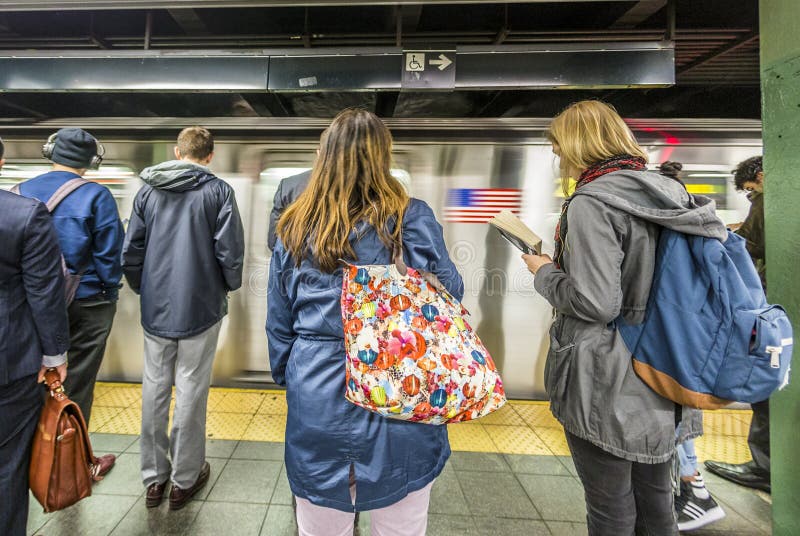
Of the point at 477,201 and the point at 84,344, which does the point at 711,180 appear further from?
the point at 84,344

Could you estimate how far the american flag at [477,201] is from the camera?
134 inches

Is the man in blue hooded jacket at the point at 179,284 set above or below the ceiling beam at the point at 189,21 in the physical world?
below

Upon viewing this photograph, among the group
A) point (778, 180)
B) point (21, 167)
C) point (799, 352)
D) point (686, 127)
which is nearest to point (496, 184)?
point (686, 127)

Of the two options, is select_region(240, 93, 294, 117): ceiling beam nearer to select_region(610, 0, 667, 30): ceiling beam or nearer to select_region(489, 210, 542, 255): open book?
select_region(610, 0, 667, 30): ceiling beam

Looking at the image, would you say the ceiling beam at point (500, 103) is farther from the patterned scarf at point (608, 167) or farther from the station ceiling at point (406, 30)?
the patterned scarf at point (608, 167)

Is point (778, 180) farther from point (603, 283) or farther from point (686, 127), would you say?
point (686, 127)

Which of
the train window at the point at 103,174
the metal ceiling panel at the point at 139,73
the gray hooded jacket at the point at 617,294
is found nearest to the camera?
the gray hooded jacket at the point at 617,294

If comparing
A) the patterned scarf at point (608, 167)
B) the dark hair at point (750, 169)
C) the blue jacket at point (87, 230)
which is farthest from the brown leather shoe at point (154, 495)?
the dark hair at point (750, 169)

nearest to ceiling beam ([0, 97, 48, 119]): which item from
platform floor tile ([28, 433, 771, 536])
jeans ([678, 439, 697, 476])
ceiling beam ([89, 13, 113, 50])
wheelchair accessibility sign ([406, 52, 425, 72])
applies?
ceiling beam ([89, 13, 113, 50])

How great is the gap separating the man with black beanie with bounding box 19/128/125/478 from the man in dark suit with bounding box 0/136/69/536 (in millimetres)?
492

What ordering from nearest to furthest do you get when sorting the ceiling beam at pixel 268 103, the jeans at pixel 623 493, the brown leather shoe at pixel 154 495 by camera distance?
the jeans at pixel 623 493, the brown leather shoe at pixel 154 495, the ceiling beam at pixel 268 103

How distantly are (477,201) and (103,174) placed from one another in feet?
11.0

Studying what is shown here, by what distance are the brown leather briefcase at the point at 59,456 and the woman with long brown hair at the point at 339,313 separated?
986 millimetres

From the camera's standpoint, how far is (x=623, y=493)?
3.98 ft
